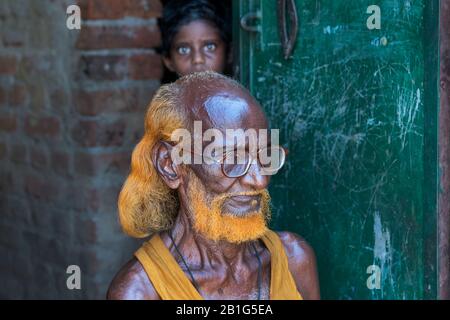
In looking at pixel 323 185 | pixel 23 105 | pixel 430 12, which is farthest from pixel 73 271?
pixel 430 12

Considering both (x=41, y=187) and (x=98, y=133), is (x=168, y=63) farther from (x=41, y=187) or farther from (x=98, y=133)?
(x=41, y=187)

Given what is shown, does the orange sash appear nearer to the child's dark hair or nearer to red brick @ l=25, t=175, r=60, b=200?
the child's dark hair

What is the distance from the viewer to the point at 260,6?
353 cm

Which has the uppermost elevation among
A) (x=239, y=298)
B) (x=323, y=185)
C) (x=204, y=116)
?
(x=204, y=116)

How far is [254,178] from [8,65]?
227 cm

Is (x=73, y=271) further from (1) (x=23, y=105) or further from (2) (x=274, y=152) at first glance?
(2) (x=274, y=152)

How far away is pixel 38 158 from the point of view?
4.29m

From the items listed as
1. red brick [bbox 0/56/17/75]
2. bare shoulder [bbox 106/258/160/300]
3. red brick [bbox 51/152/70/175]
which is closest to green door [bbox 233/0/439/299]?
bare shoulder [bbox 106/258/160/300]

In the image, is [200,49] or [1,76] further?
[1,76]

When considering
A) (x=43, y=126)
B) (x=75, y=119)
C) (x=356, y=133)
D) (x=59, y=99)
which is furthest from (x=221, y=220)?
(x=43, y=126)

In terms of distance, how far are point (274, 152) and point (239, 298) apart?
0.49 m

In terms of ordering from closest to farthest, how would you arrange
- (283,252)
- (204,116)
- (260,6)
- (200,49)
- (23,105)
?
(204,116) < (283,252) < (260,6) < (200,49) < (23,105)

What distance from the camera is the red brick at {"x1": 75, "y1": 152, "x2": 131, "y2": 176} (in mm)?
3938

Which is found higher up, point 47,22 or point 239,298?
point 47,22
